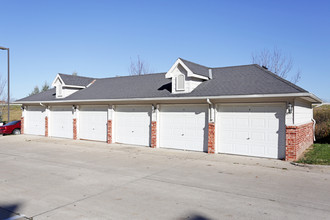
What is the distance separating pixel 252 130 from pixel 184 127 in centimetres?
383

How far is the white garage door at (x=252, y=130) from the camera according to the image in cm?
1260

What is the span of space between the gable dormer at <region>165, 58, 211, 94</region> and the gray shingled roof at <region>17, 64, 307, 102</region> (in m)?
0.35

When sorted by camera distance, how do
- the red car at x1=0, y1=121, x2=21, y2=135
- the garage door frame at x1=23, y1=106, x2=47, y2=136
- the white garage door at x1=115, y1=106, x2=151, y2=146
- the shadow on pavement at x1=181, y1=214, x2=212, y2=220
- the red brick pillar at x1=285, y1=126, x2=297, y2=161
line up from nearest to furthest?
the shadow on pavement at x1=181, y1=214, x2=212, y2=220, the red brick pillar at x1=285, y1=126, x2=297, y2=161, the white garage door at x1=115, y1=106, x2=151, y2=146, the garage door frame at x1=23, y1=106, x2=47, y2=136, the red car at x1=0, y1=121, x2=21, y2=135

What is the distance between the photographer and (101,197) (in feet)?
23.9

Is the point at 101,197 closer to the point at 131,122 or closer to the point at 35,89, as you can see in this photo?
the point at 131,122

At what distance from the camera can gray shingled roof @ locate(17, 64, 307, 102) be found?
43.4 feet

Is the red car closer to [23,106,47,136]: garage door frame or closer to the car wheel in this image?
the car wheel

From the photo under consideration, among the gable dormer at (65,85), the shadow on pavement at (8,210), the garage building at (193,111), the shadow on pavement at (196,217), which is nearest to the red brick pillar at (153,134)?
the garage building at (193,111)

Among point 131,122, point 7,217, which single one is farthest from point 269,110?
point 7,217

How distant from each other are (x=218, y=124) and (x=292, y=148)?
12.1 ft

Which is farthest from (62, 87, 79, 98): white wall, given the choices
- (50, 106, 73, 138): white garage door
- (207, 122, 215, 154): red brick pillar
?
(207, 122, 215, 154): red brick pillar

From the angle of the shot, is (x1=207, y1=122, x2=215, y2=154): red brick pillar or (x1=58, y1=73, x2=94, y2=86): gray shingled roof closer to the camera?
(x1=207, y1=122, x2=215, y2=154): red brick pillar

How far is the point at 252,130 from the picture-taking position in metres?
13.2

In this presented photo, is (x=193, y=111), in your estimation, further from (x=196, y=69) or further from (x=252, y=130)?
(x=252, y=130)
